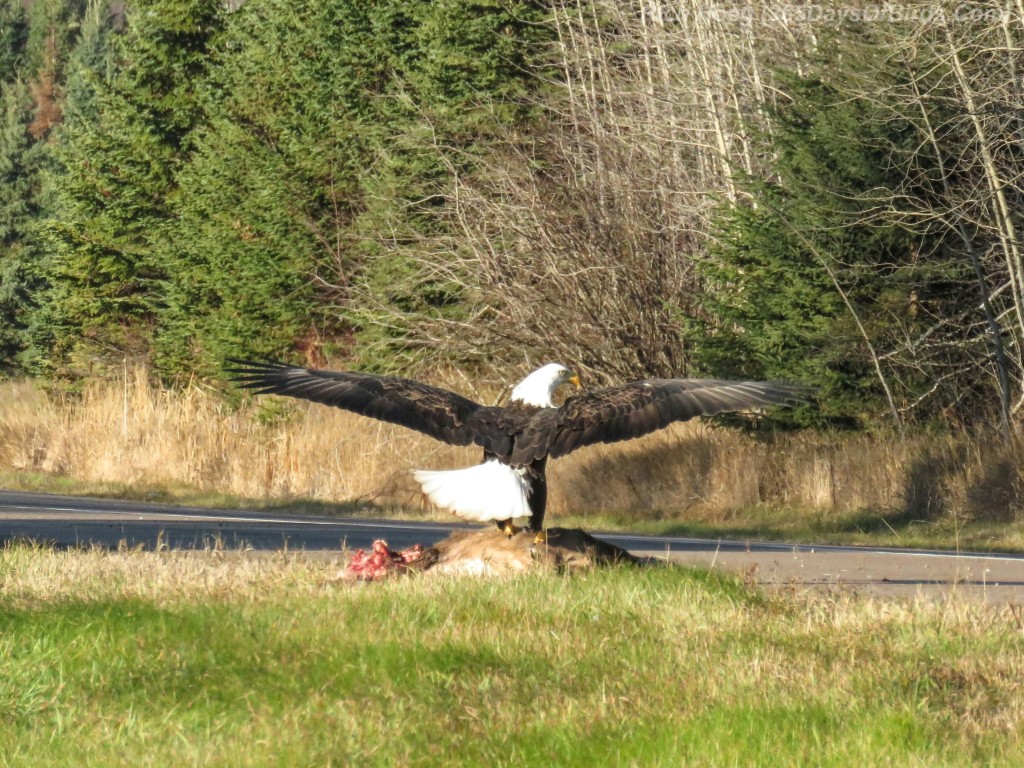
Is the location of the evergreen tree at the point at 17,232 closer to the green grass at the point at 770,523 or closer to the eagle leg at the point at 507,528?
the green grass at the point at 770,523

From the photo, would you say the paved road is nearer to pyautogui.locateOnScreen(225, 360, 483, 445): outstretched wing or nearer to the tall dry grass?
pyautogui.locateOnScreen(225, 360, 483, 445): outstretched wing

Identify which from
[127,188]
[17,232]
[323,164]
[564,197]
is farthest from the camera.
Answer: [17,232]

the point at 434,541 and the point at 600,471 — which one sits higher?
the point at 600,471

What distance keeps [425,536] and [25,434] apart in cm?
1351

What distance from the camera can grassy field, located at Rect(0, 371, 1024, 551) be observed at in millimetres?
15750

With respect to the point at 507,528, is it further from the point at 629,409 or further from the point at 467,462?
the point at 467,462

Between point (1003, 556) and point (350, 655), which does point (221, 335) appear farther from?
point (350, 655)

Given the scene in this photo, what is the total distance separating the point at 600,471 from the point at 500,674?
12721mm

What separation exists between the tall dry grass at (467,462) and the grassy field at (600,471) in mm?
20

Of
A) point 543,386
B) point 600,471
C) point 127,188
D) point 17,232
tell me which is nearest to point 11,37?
point 17,232

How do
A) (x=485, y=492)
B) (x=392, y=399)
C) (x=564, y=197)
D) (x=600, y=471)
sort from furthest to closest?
1. (x=564, y=197)
2. (x=600, y=471)
3. (x=392, y=399)
4. (x=485, y=492)

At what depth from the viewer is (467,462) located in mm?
20141

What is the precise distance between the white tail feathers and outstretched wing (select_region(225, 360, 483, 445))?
0.80ft

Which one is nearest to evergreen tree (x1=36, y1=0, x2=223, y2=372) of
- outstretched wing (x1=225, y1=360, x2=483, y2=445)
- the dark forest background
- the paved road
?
the dark forest background
